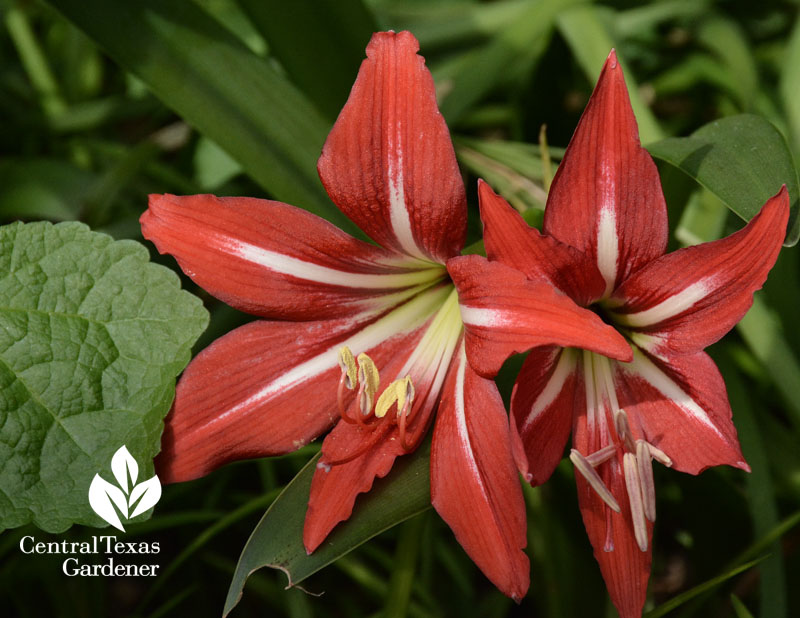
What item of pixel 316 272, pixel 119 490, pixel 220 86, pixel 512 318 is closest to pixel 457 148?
pixel 220 86

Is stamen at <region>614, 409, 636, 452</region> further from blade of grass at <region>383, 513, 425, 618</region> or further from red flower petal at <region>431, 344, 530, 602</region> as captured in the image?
blade of grass at <region>383, 513, 425, 618</region>

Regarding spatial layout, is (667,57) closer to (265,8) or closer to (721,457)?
(265,8)

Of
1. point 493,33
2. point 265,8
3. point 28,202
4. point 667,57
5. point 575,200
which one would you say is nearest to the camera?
point 575,200

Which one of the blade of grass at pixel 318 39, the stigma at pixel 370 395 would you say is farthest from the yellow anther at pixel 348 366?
the blade of grass at pixel 318 39

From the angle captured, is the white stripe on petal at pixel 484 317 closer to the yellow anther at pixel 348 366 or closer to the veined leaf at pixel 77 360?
the yellow anther at pixel 348 366

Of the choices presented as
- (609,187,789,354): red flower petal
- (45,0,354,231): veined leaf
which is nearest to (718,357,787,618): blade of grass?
(609,187,789,354): red flower petal

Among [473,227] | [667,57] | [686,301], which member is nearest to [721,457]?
[686,301]

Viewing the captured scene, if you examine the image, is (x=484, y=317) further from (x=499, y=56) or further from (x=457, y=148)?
(x=499, y=56)
